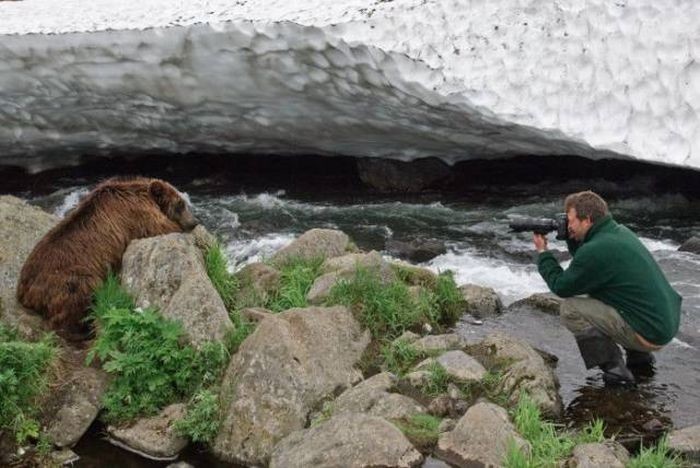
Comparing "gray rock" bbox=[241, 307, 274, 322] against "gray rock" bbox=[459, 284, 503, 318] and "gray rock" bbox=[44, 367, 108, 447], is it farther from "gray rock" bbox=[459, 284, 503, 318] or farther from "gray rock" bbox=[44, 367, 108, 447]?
"gray rock" bbox=[459, 284, 503, 318]

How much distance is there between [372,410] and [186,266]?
178cm

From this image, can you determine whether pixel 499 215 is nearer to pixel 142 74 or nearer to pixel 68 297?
pixel 142 74

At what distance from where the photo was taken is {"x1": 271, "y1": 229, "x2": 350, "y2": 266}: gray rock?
283 inches

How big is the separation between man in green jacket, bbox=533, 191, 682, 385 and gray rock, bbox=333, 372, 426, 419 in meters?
1.30

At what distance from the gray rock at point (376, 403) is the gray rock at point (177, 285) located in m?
1.00

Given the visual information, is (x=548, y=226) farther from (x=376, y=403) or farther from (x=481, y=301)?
(x=376, y=403)

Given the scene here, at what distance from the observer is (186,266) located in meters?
6.09

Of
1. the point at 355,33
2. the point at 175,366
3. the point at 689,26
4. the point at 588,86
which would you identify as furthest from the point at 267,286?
the point at 689,26

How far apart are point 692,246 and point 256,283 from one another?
4799 mm

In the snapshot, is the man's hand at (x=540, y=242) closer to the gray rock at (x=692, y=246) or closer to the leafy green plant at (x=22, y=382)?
the leafy green plant at (x=22, y=382)

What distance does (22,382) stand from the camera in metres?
5.34

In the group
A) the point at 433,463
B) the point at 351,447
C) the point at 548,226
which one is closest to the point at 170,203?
the point at 351,447

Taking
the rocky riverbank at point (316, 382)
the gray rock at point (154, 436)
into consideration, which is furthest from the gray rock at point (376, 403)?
the gray rock at point (154, 436)

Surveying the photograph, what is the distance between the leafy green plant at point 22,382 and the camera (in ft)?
17.0
